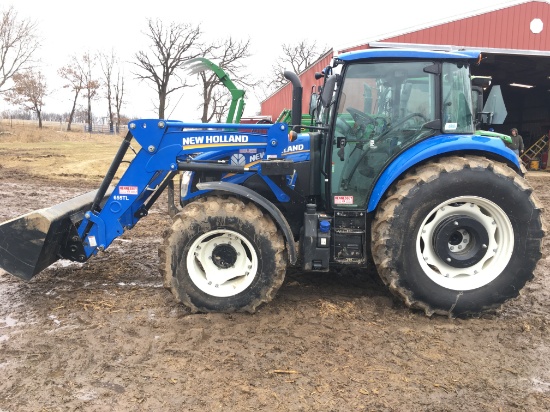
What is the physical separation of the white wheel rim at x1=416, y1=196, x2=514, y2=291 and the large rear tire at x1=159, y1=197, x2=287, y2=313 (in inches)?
52.2

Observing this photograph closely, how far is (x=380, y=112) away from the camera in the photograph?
4.10 meters

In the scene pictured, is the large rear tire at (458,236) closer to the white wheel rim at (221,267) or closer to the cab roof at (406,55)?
the cab roof at (406,55)

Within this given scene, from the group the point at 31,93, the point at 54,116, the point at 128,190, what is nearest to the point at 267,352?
the point at 128,190

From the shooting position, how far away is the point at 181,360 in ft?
10.8

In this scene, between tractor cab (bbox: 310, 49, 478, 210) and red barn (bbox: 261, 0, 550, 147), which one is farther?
red barn (bbox: 261, 0, 550, 147)

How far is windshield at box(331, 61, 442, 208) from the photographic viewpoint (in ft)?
13.3

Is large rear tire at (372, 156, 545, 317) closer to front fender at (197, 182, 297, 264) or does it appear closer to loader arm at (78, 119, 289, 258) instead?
front fender at (197, 182, 297, 264)

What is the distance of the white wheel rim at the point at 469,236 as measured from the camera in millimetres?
4066

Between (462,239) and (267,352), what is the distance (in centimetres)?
211

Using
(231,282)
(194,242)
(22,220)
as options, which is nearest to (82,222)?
(22,220)

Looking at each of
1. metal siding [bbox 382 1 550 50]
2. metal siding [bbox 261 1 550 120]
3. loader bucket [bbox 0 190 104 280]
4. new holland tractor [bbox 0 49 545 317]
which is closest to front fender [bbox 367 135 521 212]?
new holland tractor [bbox 0 49 545 317]

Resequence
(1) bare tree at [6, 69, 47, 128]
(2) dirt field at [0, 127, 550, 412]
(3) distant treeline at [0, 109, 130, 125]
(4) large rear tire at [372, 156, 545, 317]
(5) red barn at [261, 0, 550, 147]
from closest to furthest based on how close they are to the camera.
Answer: (2) dirt field at [0, 127, 550, 412]
(4) large rear tire at [372, 156, 545, 317]
(5) red barn at [261, 0, 550, 147]
(1) bare tree at [6, 69, 47, 128]
(3) distant treeline at [0, 109, 130, 125]

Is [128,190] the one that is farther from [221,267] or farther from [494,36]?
[494,36]

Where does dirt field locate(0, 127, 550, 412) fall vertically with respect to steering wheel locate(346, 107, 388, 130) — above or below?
below
